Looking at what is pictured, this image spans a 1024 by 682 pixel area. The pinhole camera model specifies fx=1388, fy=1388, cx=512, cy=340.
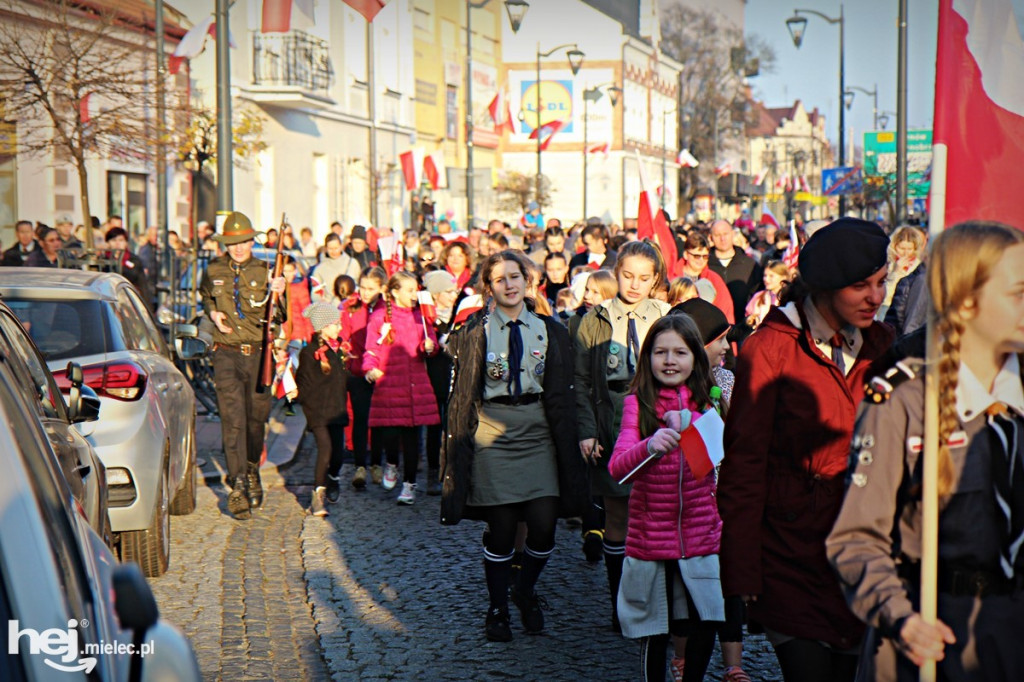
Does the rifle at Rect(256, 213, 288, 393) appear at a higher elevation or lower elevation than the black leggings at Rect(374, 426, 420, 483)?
higher

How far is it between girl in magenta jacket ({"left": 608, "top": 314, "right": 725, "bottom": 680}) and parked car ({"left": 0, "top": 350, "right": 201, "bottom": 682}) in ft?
8.74

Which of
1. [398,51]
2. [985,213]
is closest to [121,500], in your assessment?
[985,213]

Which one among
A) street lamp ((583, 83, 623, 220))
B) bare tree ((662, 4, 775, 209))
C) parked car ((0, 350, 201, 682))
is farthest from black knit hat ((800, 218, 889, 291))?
bare tree ((662, 4, 775, 209))

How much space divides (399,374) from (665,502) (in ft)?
17.3

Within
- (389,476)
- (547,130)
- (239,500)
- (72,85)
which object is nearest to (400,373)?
(389,476)

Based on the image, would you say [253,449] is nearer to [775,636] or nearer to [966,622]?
[775,636]

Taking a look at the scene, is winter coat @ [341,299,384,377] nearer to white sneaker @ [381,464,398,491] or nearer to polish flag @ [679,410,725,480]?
white sneaker @ [381,464,398,491]

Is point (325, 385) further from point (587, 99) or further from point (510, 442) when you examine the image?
point (587, 99)

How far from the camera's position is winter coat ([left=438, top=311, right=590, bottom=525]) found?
661 centimetres

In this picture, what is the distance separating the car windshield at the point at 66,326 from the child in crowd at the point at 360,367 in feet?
11.5

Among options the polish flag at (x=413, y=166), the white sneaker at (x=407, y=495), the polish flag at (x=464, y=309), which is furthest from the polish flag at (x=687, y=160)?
the white sneaker at (x=407, y=495)

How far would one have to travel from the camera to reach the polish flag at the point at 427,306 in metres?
10.8

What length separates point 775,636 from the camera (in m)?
3.95

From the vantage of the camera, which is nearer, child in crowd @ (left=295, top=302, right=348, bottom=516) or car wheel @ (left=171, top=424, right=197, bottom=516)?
car wheel @ (left=171, top=424, right=197, bottom=516)
